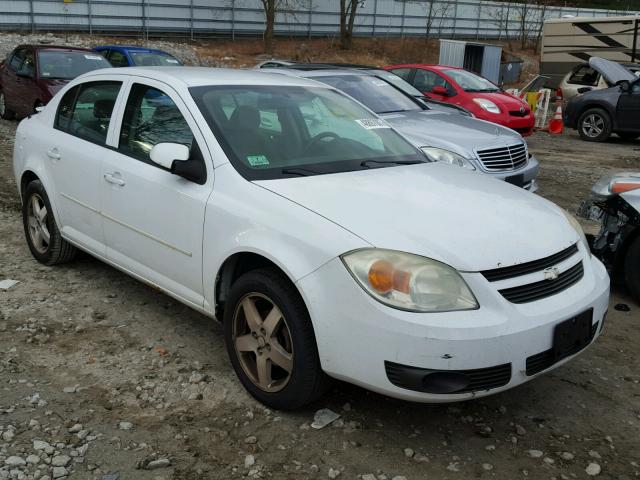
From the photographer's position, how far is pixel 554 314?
3.01 m

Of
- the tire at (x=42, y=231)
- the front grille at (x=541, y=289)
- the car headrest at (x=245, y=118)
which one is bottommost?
the tire at (x=42, y=231)

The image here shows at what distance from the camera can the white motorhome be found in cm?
2228

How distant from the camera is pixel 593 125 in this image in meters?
14.9

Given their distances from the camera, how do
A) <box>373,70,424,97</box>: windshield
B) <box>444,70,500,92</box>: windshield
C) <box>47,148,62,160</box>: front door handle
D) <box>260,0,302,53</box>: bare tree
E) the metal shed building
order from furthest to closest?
<box>260,0,302,53</box>: bare tree, the metal shed building, <box>444,70,500,92</box>: windshield, <box>373,70,424,97</box>: windshield, <box>47,148,62,160</box>: front door handle

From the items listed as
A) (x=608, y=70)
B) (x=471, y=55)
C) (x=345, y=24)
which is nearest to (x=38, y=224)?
(x=608, y=70)

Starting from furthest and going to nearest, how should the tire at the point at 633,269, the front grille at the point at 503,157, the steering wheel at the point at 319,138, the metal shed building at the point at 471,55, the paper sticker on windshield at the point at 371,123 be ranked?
the metal shed building at the point at 471,55
the front grille at the point at 503,157
the tire at the point at 633,269
the paper sticker on windshield at the point at 371,123
the steering wheel at the point at 319,138

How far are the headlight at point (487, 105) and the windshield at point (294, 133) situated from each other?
8.80m

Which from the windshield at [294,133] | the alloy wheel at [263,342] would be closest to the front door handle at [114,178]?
the windshield at [294,133]

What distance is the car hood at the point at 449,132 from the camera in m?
7.16

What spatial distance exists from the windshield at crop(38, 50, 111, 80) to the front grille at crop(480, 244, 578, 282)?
34.9 ft

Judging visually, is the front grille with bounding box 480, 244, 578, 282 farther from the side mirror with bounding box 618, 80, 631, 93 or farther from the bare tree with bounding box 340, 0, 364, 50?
the bare tree with bounding box 340, 0, 364, 50

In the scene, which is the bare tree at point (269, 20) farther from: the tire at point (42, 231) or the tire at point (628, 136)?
the tire at point (42, 231)

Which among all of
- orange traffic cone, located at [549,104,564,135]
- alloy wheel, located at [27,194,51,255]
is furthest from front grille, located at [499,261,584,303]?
orange traffic cone, located at [549,104,564,135]

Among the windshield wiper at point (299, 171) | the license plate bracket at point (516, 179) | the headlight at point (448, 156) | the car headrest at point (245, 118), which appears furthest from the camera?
the license plate bracket at point (516, 179)
